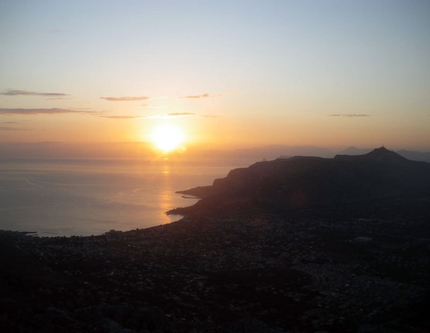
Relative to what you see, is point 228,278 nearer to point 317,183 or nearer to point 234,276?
point 234,276

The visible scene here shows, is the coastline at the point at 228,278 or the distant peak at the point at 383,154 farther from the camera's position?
the distant peak at the point at 383,154

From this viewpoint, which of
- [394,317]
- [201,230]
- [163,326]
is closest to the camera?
[163,326]

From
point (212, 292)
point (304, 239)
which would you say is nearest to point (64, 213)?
point (304, 239)

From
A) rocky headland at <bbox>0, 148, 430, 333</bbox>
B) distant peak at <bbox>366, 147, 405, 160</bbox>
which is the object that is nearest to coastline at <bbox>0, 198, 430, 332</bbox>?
rocky headland at <bbox>0, 148, 430, 333</bbox>

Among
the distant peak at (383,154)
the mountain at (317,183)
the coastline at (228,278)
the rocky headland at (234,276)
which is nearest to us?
the rocky headland at (234,276)

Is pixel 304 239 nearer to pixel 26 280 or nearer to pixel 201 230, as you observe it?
pixel 201 230

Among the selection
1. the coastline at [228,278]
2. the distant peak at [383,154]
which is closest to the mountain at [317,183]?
the distant peak at [383,154]

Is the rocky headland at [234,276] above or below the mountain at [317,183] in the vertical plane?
below

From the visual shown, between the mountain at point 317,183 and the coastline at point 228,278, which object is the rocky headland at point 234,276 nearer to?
the coastline at point 228,278
